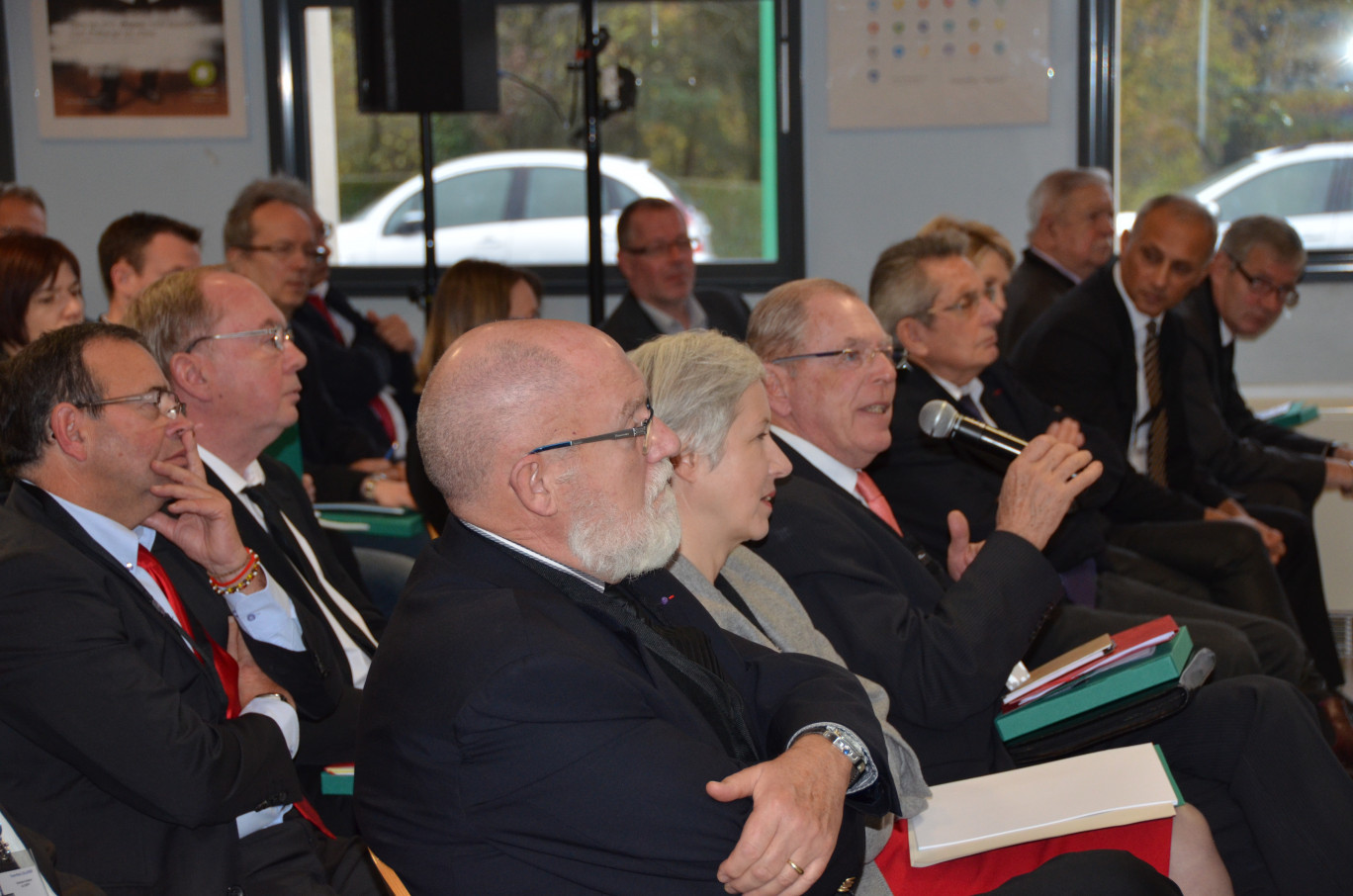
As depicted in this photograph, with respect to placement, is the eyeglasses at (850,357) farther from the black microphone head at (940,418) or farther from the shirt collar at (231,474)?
the shirt collar at (231,474)

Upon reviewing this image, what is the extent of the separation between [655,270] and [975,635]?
2.70m

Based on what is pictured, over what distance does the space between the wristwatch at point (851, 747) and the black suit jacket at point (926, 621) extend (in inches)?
19.0

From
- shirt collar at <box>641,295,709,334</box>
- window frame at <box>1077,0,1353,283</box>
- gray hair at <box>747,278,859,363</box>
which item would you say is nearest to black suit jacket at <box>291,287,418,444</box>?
shirt collar at <box>641,295,709,334</box>

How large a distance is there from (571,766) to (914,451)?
1.85 m

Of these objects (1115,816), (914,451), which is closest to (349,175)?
(914,451)

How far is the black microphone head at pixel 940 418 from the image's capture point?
2.44 metres

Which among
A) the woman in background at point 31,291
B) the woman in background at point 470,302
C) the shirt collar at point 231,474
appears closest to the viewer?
the shirt collar at point 231,474

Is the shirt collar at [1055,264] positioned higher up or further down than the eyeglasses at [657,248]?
further down

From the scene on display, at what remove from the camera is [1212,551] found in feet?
11.3

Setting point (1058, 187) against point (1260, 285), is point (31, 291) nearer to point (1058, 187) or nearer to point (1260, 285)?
point (1058, 187)

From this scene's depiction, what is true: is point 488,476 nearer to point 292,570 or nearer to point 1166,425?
point 292,570

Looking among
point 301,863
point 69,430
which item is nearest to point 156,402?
point 69,430

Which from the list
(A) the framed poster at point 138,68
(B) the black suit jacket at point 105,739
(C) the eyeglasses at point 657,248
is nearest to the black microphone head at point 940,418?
(B) the black suit jacket at point 105,739

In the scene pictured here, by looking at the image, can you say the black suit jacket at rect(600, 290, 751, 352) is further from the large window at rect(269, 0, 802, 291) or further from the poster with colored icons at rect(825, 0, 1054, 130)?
the poster with colored icons at rect(825, 0, 1054, 130)
